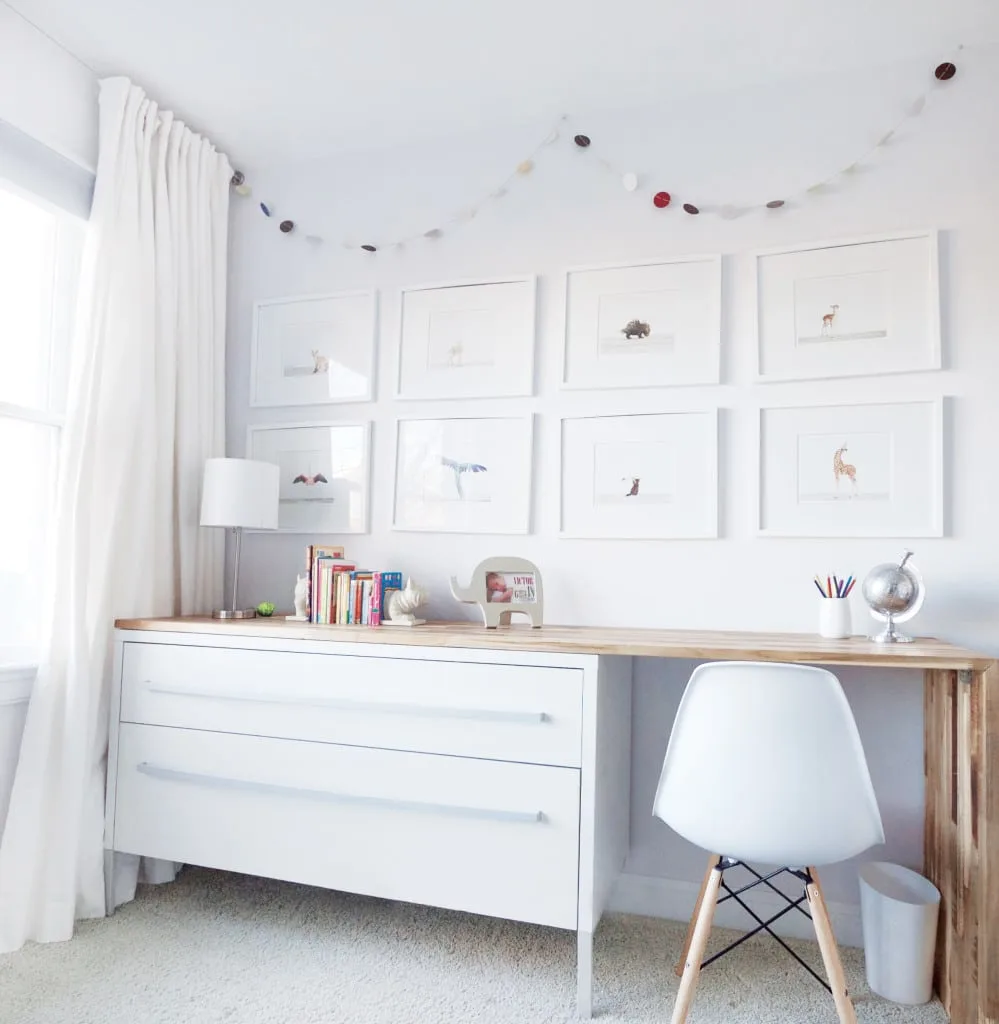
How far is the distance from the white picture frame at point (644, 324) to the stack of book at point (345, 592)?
2.70 feet

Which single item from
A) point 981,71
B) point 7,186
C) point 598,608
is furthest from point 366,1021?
point 981,71

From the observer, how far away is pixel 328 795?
Result: 194 centimetres

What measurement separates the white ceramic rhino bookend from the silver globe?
84 cm

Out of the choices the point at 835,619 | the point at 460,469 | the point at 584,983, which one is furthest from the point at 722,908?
the point at 460,469

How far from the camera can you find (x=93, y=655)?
7.09 ft

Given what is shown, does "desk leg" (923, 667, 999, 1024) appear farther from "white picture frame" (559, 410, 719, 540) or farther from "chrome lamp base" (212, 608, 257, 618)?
"chrome lamp base" (212, 608, 257, 618)

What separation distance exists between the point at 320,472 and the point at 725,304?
1.40 m

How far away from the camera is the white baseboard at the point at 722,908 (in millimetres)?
2061

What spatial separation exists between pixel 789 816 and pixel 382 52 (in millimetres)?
2195

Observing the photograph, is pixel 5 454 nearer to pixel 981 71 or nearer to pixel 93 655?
pixel 93 655

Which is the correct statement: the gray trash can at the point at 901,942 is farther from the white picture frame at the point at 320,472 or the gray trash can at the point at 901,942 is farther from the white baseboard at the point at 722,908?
the white picture frame at the point at 320,472

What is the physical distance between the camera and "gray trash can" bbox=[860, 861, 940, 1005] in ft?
5.75

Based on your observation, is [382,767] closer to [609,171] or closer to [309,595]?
[309,595]

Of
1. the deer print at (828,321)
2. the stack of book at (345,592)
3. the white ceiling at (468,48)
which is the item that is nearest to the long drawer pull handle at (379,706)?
the stack of book at (345,592)
